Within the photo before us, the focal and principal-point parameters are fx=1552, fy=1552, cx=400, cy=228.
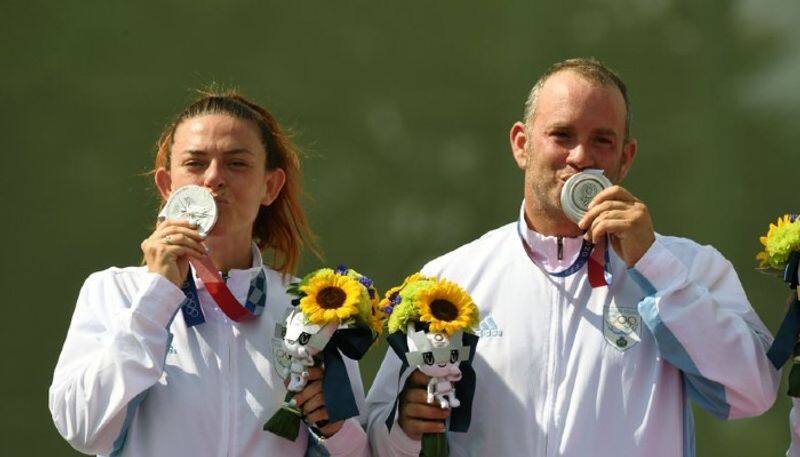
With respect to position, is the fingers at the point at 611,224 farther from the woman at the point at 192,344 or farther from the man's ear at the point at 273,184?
the man's ear at the point at 273,184

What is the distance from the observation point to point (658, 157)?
7.52 meters

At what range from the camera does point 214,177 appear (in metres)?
5.14

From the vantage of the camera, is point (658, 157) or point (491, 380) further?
point (658, 157)

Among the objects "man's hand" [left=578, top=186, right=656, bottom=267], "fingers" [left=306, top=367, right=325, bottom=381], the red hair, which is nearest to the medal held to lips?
"man's hand" [left=578, top=186, right=656, bottom=267]

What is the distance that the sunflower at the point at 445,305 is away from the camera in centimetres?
479

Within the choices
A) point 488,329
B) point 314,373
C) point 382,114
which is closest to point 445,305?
point 488,329

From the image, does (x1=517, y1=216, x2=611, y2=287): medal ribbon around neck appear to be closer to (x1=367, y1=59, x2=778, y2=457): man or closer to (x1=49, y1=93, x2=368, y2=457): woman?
(x1=367, y1=59, x2=778, y2=457): man

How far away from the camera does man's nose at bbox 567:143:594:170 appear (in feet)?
16.6

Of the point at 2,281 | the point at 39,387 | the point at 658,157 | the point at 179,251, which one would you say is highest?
the point at 658,157

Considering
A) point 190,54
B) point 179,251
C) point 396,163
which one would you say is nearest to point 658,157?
point 396,163

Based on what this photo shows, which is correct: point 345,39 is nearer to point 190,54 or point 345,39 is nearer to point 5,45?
point 190,54

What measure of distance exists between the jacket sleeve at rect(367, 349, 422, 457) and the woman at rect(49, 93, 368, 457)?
0.06 m

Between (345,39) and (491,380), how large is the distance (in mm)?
3100

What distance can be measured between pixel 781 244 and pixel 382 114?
126 inches
